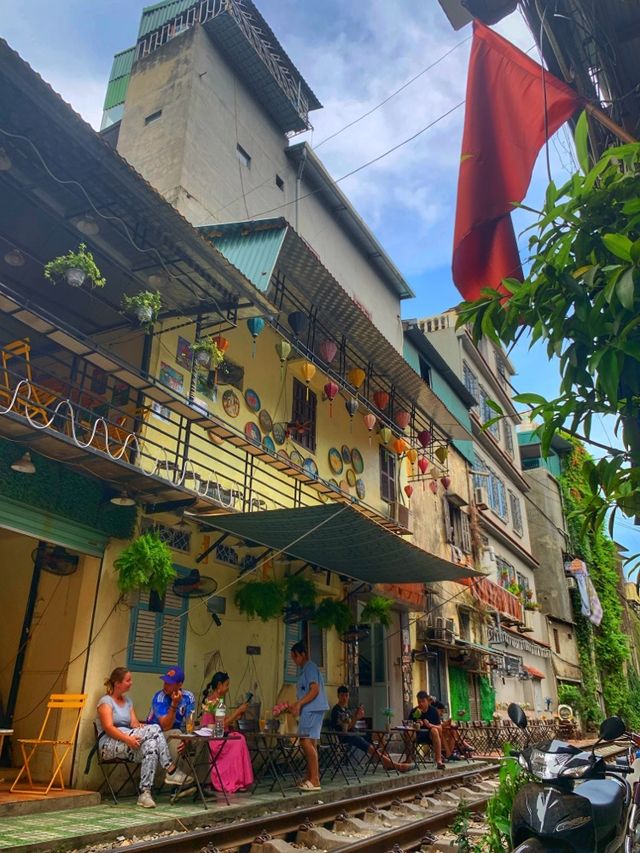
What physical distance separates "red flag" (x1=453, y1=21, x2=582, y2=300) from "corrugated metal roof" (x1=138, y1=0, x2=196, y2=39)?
14.0 m

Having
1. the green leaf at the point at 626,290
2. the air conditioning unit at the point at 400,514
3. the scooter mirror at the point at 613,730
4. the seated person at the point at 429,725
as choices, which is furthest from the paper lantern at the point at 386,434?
the green leaf at the point at 626,290

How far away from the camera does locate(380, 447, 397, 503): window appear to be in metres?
17.9

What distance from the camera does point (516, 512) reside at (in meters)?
30.3

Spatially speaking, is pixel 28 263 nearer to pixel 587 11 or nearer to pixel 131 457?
pixel 131 457

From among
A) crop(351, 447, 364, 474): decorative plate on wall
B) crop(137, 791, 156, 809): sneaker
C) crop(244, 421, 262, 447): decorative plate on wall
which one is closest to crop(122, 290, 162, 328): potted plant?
crop(244, 421, 262, 447): decorative plate on wall

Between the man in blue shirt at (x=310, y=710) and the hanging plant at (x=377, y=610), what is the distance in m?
4.78

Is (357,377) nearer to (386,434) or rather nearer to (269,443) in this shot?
(386,434)

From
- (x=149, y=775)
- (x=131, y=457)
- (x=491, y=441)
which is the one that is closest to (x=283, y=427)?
(x=131, y=457)

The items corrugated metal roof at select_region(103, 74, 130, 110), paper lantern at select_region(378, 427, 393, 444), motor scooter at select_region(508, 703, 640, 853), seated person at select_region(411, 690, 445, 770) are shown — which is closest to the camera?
motor scooter at select_region(508, 703, 640, 853)

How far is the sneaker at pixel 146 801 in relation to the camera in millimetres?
7316

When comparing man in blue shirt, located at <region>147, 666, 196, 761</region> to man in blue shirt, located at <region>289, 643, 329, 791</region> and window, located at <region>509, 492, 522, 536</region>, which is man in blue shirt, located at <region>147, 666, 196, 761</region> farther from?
window, located at <region>509, 492, 522, 536</region>

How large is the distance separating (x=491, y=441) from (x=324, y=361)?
15113mm

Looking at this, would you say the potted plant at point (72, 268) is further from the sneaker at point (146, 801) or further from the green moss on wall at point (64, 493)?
the sneaker at point (146, 801)

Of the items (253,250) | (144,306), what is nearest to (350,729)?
(144,306)
